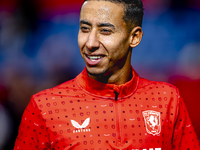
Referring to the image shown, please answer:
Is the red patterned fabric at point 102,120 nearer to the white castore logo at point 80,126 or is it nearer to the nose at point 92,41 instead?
the white castore logo at point 80,126

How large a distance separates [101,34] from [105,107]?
511 millimetres

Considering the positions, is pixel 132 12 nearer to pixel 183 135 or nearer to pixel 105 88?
pixel 105 88

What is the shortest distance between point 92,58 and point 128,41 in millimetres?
314

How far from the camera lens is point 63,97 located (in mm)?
2373

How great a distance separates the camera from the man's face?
7.36 feet

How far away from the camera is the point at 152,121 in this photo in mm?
2359

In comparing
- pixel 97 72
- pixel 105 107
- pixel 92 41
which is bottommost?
pixel 105 107

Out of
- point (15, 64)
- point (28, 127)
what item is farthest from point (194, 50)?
point (28, 127)

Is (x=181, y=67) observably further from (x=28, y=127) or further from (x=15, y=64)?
(x=28, y=127)

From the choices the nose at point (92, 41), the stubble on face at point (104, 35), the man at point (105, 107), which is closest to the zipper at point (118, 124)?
the man at point (105, 107)

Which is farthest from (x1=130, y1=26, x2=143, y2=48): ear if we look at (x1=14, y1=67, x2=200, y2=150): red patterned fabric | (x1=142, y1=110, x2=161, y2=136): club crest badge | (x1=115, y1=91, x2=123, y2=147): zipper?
(x1=142, y1=110, x2=161, y2=136): club crest badge

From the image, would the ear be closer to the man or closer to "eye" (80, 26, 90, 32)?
the man

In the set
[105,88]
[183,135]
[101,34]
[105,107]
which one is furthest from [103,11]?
[183,135]

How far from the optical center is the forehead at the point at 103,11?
88.4 inches
